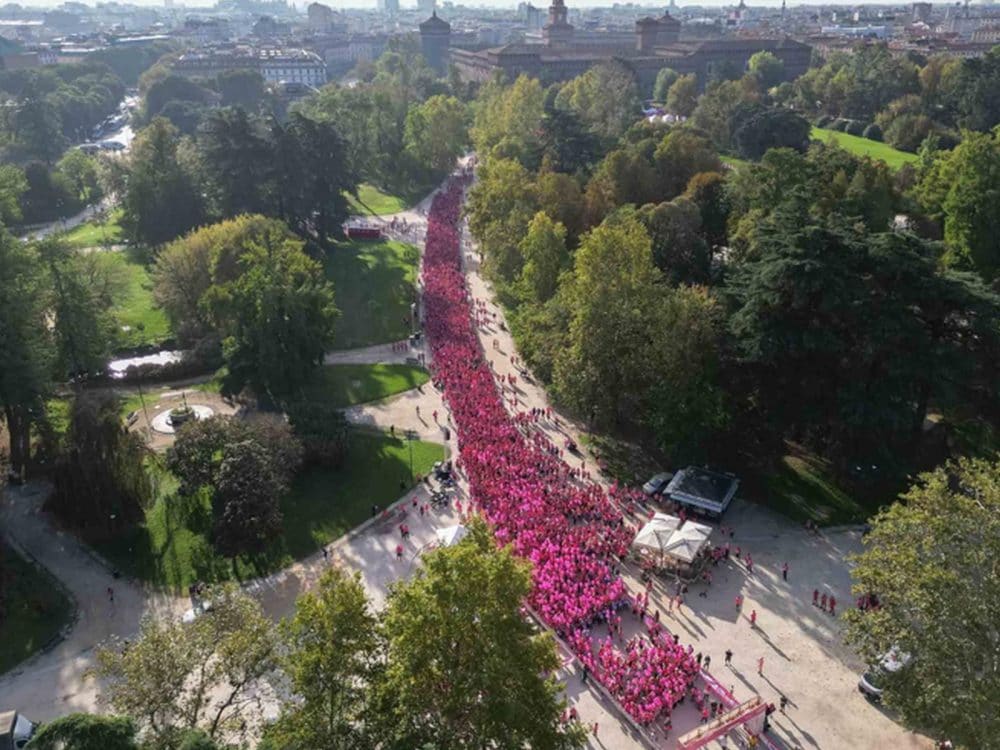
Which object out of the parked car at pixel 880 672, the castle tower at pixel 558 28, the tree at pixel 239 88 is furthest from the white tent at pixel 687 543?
the castle tower at pixel 558 28

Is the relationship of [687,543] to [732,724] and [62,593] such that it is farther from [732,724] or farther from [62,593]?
[62,593]

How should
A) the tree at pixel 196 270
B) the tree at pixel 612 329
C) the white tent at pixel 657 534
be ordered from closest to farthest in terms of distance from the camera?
1. the white tent at pixel 657 534
2. the tree at pixel 612 329
3. the tree at pixel 196 270

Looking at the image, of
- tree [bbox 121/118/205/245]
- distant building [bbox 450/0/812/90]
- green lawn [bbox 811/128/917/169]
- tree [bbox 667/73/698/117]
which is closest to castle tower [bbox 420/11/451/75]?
distant building [bbox 450/0/812/90]

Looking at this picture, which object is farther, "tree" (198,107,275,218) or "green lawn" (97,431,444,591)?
"tree" (198,107,275,218)

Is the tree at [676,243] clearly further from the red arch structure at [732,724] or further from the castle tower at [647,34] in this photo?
the castle tower at [647,34]

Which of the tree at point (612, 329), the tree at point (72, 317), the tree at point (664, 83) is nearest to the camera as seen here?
the tree at point (612, 329)

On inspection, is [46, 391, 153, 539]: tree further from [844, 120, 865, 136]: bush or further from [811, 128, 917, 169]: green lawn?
[844, 120, 865, 136]: bush

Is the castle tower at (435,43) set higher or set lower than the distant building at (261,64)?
higher
